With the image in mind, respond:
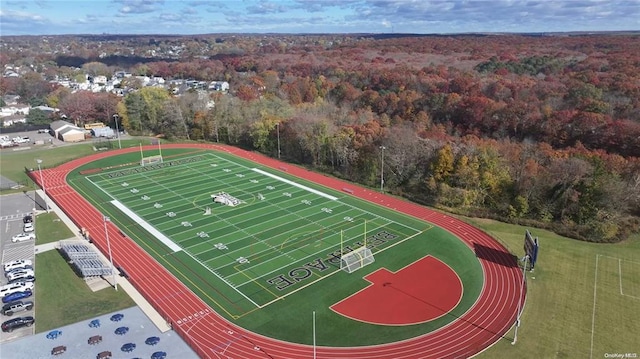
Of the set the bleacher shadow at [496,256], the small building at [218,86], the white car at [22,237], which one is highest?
the small building at [218,86]

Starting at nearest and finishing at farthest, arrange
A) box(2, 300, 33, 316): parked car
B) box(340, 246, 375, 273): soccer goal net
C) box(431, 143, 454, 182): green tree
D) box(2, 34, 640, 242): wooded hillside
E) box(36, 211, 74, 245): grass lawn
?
box(2, 300, 33, 316): parked car
box(340, 246, 375, 273): soccer goal net
box(36, 211, 74, 245): grass lawn
box(2, 34, 640, 242): wooded hillside
box(431, 143, 454, 182): green tree

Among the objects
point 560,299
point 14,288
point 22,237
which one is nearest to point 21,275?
point 14,288

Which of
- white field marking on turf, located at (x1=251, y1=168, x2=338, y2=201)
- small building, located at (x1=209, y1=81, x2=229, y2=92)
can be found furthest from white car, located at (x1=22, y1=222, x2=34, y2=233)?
small building, located at (x1=209, y1=81, x2=229, y2=92)

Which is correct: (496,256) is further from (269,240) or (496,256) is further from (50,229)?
(50,229)

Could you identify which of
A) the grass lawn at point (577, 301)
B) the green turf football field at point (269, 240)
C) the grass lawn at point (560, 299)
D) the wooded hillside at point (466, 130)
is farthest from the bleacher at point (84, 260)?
the wooded hillside at point (466, 130)

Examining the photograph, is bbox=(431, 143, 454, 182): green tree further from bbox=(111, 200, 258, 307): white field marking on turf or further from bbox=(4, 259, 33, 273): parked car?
bbox=(4, 259, 33, 273): parked car

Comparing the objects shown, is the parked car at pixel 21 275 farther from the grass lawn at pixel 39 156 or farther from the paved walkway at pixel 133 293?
the grass lawn at pixel 39 156
